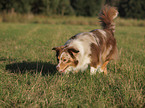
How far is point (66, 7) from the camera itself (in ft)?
121

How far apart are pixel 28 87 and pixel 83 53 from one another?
122 cm

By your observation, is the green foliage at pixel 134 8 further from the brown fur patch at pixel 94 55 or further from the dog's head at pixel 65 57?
the dog's head at pixel 65 57

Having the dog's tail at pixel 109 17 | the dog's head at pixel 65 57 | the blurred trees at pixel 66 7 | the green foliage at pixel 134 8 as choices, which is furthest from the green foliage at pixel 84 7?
the dog's head at pixel 65 57

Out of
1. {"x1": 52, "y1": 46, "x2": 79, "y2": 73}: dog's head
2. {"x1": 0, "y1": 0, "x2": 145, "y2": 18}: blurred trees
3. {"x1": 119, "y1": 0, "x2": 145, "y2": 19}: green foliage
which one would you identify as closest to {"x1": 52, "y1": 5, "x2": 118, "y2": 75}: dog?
{"x1": 52, "y1": 46, "x2": 79, "y2": 73}: dog's head

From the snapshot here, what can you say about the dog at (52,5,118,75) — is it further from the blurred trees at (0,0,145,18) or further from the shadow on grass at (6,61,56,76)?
the blurred trees at (0,0,145,18)

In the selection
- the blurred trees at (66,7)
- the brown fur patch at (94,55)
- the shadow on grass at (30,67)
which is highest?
the blurred trees at (66,7)

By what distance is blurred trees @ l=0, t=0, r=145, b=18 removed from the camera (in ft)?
110

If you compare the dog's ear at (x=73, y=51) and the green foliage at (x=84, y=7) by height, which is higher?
the green foliage at (x=84, y=7)

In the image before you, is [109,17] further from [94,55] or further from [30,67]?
[30,67]

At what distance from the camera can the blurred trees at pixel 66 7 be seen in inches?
1324

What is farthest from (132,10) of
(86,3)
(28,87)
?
(28,87)

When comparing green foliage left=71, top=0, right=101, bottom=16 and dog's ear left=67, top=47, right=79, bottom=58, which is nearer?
dog's ear left=67, top=47, right=79, bottom=58

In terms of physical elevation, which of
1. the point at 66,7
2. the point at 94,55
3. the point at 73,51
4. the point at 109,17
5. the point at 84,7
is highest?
the point at 84,7

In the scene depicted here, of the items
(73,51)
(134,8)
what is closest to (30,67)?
(73,51)
